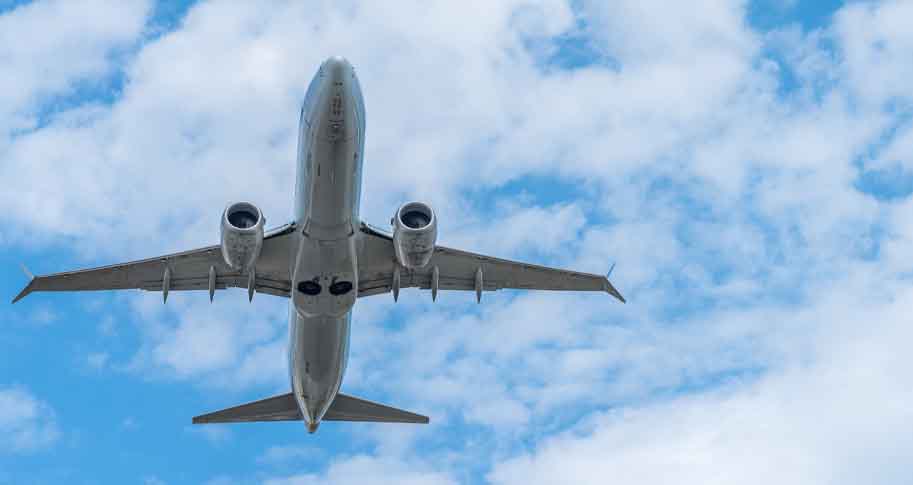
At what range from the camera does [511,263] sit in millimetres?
37750

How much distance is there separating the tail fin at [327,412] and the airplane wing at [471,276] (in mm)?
5196

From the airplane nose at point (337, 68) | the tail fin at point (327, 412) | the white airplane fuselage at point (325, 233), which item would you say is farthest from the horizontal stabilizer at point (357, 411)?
the airplane nose at point (337, 68)

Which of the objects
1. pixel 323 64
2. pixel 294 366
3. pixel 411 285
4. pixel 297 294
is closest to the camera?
pixel 323 64

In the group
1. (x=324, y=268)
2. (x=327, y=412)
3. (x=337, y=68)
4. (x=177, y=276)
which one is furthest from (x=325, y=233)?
(x=327, y=412)

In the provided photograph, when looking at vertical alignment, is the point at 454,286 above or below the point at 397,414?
above

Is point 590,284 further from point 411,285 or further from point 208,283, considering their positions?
point 208,283

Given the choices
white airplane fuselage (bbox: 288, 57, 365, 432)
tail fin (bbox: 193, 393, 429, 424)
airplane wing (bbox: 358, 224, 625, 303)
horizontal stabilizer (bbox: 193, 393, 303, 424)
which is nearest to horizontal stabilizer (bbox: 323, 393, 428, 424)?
tail fin (bbox: 193, 393, 429, 424)

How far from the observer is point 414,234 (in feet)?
107

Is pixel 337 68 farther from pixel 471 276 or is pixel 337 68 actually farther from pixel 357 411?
pixel 357 411

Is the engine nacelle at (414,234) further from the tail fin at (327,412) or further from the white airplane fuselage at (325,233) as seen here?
the tail fin at (327,412)

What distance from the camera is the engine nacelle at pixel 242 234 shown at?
31.9 metres

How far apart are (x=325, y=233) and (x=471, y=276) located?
767 cm

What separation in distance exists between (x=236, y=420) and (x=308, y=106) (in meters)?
14.7

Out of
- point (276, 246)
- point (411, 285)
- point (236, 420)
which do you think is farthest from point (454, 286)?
point (236, 420)
